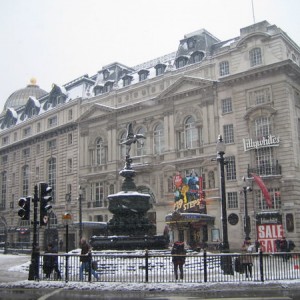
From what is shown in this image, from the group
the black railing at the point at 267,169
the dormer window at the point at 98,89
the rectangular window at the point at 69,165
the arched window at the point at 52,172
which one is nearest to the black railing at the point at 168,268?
the black railing at the point at 267,169

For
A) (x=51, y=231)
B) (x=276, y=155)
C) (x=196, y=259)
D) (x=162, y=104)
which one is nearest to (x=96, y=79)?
(x=162, y=104)

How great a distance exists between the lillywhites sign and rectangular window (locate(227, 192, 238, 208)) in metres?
4.60

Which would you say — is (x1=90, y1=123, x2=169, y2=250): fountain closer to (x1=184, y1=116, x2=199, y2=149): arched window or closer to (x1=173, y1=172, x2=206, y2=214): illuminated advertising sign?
(x1=173, y1=172, x2=206, y2=214): illuminated advertising sign

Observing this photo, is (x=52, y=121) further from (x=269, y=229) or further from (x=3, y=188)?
(x=269, y=229)

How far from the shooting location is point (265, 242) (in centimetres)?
3853

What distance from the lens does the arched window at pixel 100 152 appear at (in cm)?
5525

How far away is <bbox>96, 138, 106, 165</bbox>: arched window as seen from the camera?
55.3m

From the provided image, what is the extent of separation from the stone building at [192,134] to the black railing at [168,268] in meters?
20.2

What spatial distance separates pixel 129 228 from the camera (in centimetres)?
2322

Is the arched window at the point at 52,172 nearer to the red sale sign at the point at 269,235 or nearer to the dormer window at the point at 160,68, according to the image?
the dormer window at the point at 160,68

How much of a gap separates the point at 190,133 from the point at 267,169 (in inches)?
405

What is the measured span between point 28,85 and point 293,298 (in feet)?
298

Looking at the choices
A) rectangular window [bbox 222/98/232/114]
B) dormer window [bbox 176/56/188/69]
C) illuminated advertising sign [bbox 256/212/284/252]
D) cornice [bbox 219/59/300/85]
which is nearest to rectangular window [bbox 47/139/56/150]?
dormer window [bbox 176/56/188/69]

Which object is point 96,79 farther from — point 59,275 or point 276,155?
point 59,275
